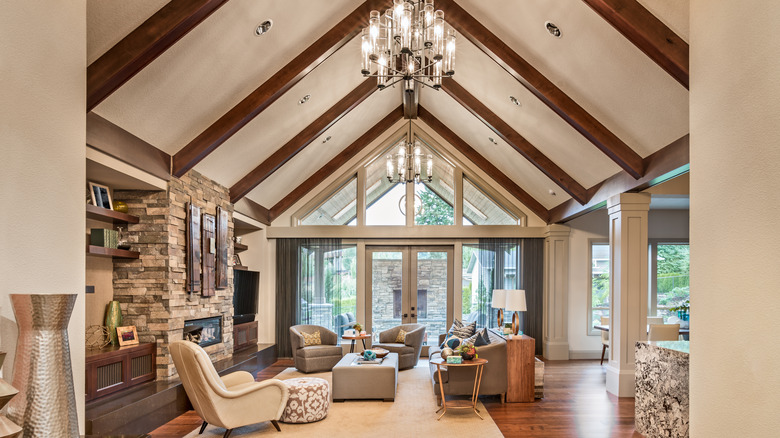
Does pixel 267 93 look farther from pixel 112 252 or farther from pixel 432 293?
pixel 432 293

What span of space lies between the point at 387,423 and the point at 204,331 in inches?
112

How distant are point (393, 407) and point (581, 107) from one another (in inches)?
155

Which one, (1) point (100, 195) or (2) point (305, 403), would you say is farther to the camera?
(2) point (305, 403)

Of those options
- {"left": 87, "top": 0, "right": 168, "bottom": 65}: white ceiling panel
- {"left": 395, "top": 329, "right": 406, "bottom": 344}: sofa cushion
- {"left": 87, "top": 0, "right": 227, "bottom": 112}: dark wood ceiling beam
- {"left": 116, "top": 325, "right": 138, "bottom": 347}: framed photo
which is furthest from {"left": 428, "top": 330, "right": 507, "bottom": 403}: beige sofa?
{"left": 87, "top": 0, "right": 168, "bottom": 65}: white ceiling panel

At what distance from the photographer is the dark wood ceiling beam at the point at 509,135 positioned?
25.2 ft

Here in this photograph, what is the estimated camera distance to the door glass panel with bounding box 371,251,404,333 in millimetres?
10141

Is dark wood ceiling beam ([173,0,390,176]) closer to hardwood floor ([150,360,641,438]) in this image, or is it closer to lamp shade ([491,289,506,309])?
hardwood floor ([150,360,641,438])

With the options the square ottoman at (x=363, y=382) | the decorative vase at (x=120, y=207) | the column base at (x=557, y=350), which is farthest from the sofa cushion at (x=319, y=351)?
the column base at (x=557, y=350)

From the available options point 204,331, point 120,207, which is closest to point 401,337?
point 204,331

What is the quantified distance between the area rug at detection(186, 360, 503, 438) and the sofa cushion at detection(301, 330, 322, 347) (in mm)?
2376

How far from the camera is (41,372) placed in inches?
90.5

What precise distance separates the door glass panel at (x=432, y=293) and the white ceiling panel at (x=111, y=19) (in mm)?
6932

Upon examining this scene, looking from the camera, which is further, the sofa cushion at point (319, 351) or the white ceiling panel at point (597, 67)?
the sofa cushion at point (319, 351)

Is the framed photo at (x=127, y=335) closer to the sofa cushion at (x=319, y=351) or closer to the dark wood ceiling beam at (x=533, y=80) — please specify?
the sofa cushion at (x=319, y=351)
